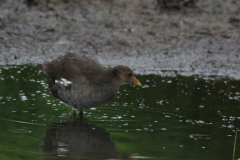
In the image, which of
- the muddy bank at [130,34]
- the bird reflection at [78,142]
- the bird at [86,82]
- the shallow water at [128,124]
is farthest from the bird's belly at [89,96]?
the muddy bank at [130,34]

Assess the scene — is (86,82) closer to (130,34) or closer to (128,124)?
(128,124)

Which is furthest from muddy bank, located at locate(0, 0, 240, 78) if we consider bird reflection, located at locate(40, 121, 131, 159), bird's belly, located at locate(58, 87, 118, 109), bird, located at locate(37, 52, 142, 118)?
bird reflection, located at locate(40, 121, 131, 159)

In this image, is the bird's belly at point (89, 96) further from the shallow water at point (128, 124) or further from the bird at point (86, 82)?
the shallow water at point (128, 124)

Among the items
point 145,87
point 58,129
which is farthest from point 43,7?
point 58,129

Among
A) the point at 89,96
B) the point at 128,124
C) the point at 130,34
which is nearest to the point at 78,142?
the point at 128,124

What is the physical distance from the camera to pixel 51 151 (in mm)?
4500

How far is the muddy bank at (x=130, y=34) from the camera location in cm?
1061

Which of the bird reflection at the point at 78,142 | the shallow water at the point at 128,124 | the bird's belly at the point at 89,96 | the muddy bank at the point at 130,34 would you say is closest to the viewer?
the bird reflection at the point at 78,142

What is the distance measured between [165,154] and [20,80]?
468cm

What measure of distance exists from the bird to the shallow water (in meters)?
0.26

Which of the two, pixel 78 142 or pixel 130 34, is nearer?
pixel 78 142

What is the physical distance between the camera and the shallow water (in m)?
4.57

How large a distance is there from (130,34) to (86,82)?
6739mm

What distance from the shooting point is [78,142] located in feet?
15.9
